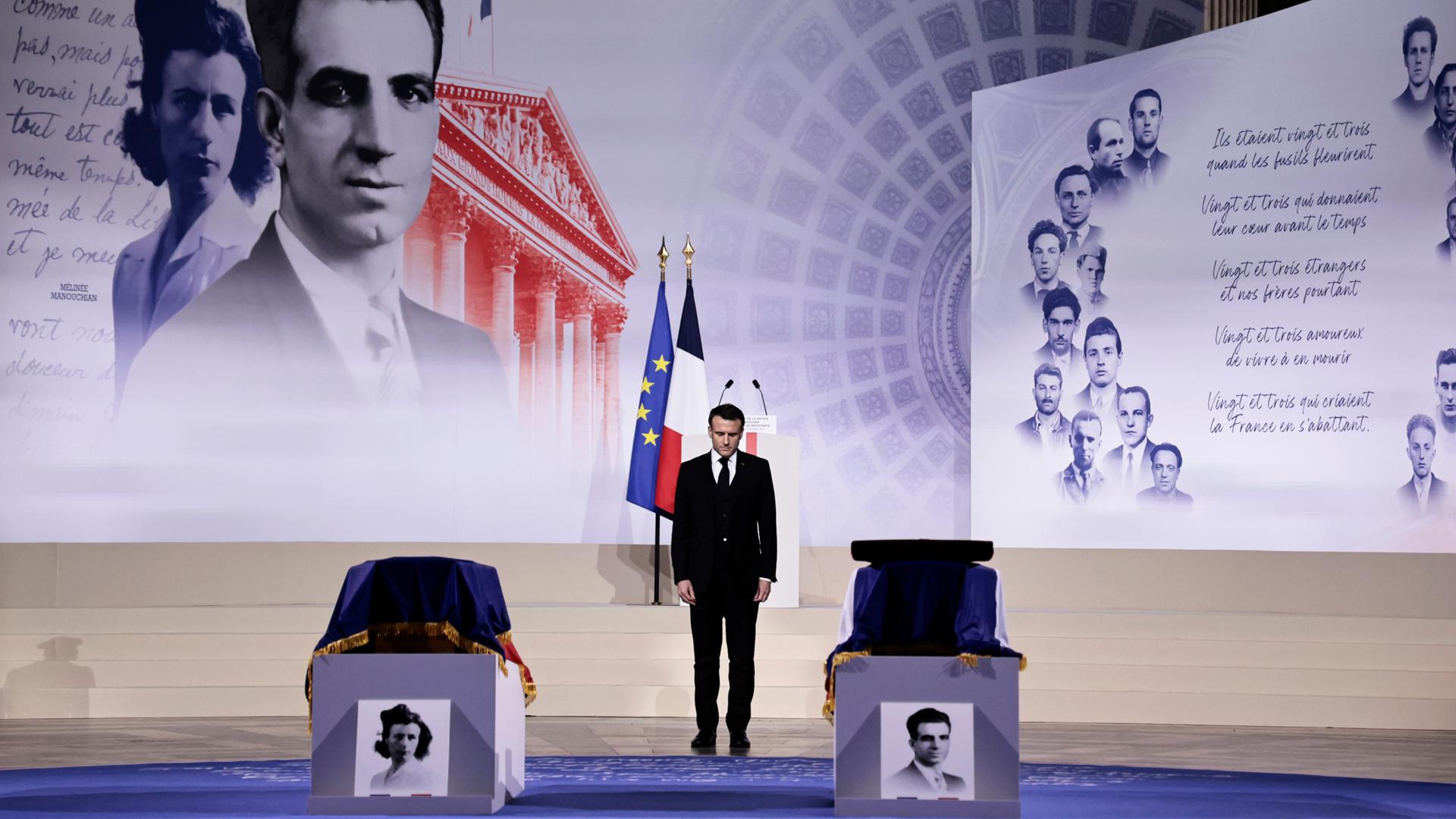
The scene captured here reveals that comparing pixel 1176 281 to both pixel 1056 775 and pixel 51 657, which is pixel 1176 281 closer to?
pixel 1056 775

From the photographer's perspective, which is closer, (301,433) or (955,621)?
(955,621)

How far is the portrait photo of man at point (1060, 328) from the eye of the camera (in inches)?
319

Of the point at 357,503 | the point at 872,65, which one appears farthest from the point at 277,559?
the point at 872,65

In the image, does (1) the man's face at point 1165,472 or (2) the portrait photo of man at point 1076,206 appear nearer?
(1) the man's face at point 1165,472

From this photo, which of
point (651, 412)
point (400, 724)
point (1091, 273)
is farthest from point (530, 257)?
point (400, 724)

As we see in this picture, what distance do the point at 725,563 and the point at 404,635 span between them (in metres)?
1.85

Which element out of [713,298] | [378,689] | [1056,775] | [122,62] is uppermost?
[122,62]

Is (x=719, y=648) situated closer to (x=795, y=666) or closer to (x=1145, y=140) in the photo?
(x=795, y=666)

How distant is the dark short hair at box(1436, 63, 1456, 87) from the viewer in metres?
6.95

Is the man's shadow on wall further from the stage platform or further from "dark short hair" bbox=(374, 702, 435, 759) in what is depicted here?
"dark short hair" bbox=(374, 702, 435, 759)

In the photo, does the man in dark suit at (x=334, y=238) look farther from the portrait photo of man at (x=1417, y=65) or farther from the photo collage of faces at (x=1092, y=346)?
the portrait photo of man at (x=1417, y=65)

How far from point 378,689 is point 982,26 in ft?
20.8

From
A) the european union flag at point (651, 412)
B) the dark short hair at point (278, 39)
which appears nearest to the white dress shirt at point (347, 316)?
the dark short hair at point (278, 39)

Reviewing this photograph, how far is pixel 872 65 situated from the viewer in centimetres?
905
